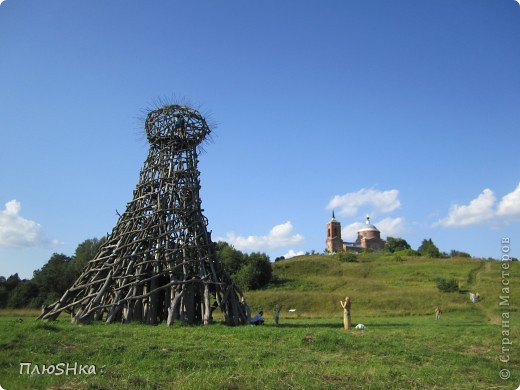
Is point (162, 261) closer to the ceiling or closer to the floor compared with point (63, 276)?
closer to the ceiling

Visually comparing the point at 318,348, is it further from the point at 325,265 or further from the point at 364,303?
the point at 325,265

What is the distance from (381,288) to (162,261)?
30.3 meters

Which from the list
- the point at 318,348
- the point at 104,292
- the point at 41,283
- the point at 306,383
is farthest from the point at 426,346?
the point at 41,283

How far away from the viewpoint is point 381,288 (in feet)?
141

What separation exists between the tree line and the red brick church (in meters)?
54.3

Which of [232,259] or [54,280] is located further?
[232,259]

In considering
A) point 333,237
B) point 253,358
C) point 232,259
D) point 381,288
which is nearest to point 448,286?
point 381,288

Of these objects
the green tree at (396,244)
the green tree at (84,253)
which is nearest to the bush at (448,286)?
the green tree at (84,253)

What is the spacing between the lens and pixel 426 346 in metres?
12.4

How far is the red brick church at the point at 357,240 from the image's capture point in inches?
4373

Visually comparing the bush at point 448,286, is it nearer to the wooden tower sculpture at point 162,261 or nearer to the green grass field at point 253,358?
the green grass field at point 253,358

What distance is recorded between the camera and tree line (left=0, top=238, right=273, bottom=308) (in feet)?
125

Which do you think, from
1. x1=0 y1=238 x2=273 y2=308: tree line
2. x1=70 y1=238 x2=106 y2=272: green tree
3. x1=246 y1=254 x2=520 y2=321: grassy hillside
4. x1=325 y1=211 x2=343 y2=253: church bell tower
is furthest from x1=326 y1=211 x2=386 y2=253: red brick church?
x1=70 y1=238 x2=106 y2=272: green tree

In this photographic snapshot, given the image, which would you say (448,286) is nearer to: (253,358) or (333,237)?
(253,358)
